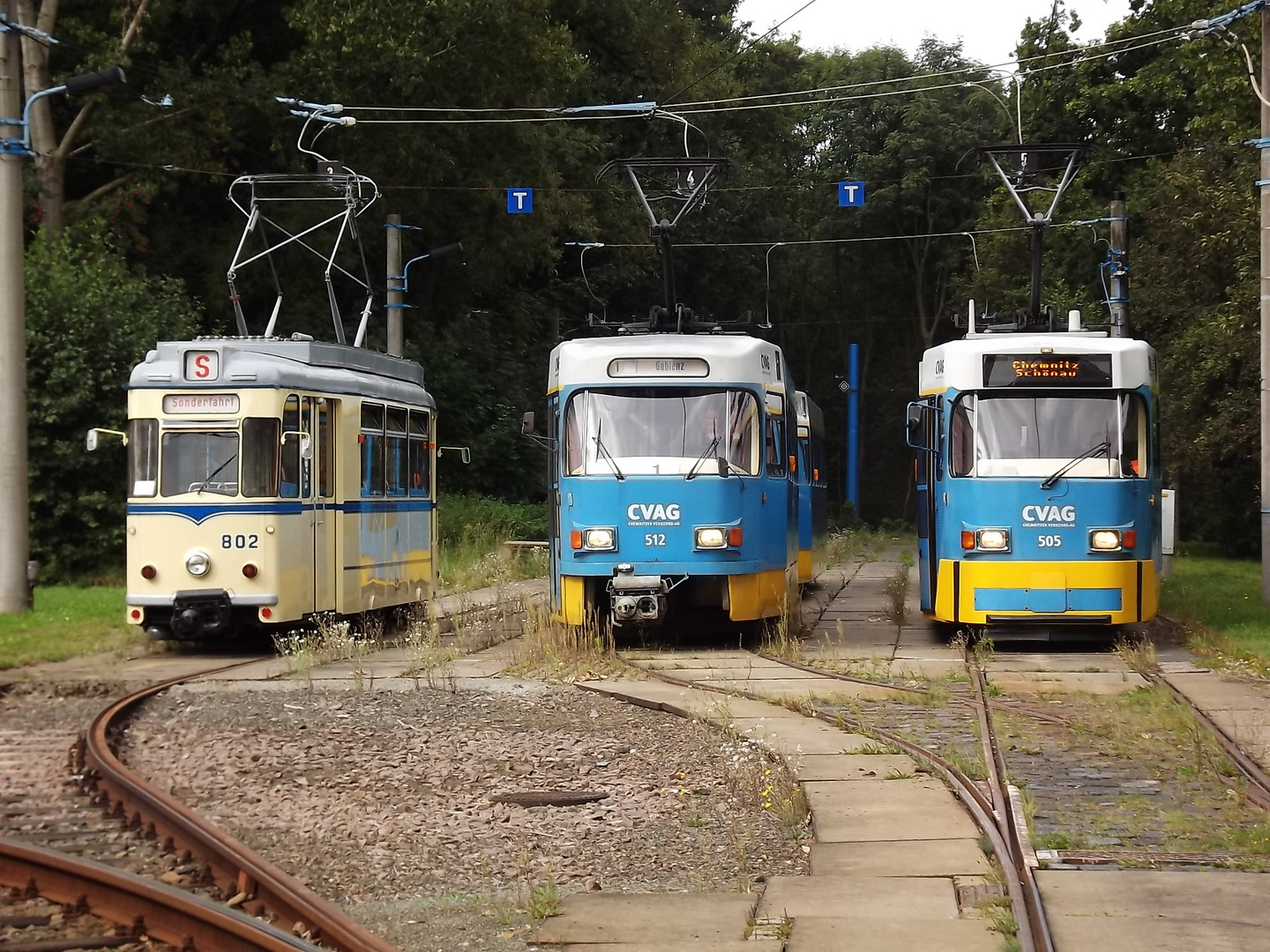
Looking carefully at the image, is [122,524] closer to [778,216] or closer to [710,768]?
[710,768]

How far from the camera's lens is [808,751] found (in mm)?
10820

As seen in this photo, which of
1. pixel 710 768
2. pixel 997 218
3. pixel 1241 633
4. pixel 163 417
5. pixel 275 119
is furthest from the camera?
pixel 997 218

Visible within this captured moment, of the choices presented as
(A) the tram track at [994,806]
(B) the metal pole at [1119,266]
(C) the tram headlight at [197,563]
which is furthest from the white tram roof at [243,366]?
(B) the metal pole at [1119,266]

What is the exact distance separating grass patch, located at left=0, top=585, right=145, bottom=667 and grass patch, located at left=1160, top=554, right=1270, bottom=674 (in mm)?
10918

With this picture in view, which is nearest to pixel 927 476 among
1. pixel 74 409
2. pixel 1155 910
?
pixel 1155 910

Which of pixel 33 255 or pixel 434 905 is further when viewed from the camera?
pixel 33 255

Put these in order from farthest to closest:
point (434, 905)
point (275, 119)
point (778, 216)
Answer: point (778, 216)
point (275, 119)
point (434, 905)

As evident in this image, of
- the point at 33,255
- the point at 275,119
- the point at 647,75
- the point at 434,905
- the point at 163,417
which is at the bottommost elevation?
the point at 434,905

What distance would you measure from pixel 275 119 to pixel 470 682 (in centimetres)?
2030

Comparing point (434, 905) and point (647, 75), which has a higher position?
point (647, 75)

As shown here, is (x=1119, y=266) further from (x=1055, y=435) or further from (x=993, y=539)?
(x=993, y=539)

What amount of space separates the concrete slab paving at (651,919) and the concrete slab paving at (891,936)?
0.83 feet

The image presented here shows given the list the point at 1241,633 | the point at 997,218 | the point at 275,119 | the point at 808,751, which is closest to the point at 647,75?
the point at 997,218

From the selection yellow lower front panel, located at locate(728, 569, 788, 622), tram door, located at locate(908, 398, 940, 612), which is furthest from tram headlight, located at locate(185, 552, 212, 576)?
tram door, located at locate(908, 398, 940, 612)
